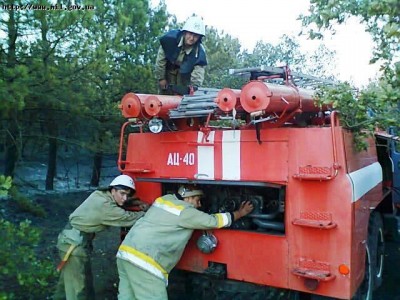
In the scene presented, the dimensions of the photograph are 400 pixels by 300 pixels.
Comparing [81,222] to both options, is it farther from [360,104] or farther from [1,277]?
[360,104]

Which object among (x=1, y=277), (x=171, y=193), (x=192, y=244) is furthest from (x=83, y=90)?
(x=192, y=244)

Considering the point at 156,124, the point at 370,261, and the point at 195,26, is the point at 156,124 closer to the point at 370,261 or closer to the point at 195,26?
the point at 195,26

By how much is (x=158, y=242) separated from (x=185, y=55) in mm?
2399

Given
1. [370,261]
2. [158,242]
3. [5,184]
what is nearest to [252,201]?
[158,242]

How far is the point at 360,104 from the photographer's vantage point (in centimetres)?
322

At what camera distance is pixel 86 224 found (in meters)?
4.06

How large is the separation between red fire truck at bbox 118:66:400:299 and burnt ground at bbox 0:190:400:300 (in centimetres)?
110

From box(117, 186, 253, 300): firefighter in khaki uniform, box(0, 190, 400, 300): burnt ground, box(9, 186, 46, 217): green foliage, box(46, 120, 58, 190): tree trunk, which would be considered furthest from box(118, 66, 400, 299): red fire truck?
box(46, 120, 58, 190): tree trunk

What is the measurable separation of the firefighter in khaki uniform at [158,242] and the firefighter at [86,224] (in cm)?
34

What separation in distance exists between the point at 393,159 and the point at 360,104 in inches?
138

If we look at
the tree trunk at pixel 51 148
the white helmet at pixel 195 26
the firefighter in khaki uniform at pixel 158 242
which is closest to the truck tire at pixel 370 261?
the firefighter in khaki uniform at pixel 158 242

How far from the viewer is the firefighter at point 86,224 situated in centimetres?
403

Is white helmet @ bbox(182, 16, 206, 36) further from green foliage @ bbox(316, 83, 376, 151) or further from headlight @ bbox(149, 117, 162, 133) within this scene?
green foliage @ bbox(316, 83, 376, 151)

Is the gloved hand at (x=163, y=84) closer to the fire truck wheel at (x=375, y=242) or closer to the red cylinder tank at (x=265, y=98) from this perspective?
the red cylinder tank at (x=265, y=98)
